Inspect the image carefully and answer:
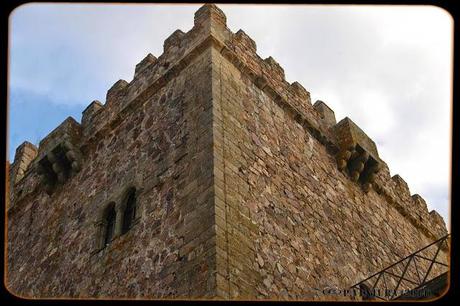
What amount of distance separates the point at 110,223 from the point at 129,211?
0.53 metres

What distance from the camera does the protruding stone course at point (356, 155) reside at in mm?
14469

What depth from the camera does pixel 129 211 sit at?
11.8 metres

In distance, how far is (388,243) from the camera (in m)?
14.2

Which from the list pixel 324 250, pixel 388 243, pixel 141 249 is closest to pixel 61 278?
pixel 141 249

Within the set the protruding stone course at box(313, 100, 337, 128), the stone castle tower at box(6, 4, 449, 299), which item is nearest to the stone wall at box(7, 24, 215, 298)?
the stone castle tower at box(6, 4, 449, 299)

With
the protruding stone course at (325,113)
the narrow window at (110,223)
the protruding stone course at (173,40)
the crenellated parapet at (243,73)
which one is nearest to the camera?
the narrow window at (110,223)

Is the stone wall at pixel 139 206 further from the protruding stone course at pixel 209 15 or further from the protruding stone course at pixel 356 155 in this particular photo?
the protruding stone course at pixel 356 155

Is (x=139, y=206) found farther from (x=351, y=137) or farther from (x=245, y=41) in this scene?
(x=351, y=137)

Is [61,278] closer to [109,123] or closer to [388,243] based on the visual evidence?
[109,123]

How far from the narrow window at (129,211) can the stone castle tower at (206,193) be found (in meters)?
0.03

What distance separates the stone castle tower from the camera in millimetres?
10172

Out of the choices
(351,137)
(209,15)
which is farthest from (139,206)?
(351,137)

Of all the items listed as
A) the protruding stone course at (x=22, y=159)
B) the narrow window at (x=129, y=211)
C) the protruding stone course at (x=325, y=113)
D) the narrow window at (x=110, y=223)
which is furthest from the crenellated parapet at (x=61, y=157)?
the protruding stone course at (x=325, y=113)

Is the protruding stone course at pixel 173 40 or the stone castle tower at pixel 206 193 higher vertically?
the protruding stone course at pixel 173 40
